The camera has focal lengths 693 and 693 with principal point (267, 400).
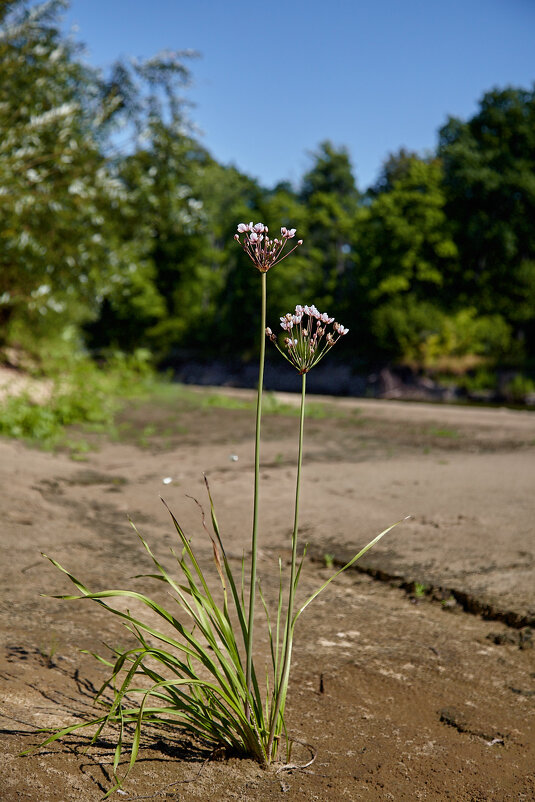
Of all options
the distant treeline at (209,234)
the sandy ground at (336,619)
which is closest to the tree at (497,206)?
the distant treeline at (209,234)

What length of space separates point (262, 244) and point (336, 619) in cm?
198

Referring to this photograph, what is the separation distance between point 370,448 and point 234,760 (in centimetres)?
633

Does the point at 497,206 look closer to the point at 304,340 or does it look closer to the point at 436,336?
the point at 436,336

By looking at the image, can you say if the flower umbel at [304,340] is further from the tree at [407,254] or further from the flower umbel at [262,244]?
the tree at [407,254]

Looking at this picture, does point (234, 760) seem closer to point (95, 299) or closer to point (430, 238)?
point (95, 299)

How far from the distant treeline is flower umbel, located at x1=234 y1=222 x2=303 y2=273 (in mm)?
9317

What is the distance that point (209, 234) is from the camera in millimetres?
43656

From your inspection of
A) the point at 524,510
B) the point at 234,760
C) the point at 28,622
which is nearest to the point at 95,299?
the point at 524,510

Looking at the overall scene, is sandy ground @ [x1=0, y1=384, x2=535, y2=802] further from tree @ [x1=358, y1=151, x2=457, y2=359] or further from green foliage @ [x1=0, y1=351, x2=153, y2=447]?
tree @ [x1=358, y1=151, x2=457, y2=359]

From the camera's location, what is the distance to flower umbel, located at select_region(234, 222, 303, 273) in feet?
5.73

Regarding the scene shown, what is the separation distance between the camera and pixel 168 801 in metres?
1.68

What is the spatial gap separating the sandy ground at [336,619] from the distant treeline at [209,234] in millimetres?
6039

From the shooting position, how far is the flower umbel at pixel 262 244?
1.75 m

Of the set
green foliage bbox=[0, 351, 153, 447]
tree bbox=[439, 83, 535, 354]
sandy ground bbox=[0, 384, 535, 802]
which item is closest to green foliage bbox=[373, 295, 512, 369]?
tree bbox=[439, 83, 535, 354]
